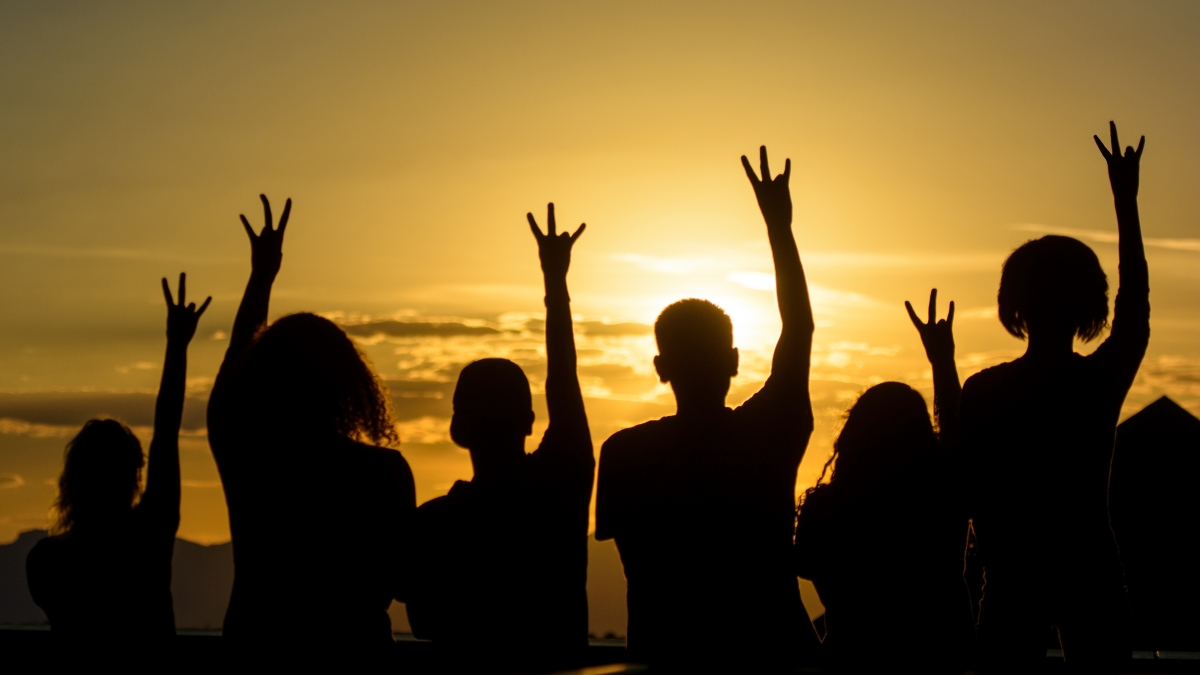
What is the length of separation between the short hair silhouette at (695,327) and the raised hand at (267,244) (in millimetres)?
1712

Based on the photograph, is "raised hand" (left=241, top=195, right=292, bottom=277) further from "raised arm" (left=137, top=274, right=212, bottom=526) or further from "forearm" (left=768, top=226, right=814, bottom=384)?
"forearm" (left=768, top=226, right=814, bottom=384)

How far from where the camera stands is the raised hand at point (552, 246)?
3.23m

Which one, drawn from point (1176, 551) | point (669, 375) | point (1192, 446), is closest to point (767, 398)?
point (669, 375)

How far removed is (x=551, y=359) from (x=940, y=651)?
4.16 ft

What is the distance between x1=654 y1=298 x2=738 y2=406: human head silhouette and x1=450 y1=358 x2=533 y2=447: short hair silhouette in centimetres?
37

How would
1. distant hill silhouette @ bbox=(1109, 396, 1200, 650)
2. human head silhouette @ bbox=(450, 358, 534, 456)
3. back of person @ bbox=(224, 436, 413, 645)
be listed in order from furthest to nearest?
distant hill silhouette @ bbox=(1109, 396, 1200, 650) < human head silhouette @ bbox=(450, 358, 534, 456) < back of person @ bbox=(224, 436, 413, 645)

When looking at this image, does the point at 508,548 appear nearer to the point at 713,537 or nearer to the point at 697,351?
the point at 713,537

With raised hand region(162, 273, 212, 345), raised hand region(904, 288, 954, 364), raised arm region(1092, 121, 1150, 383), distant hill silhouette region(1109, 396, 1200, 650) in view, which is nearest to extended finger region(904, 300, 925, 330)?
raised hand region(904, 288, 954, 364)

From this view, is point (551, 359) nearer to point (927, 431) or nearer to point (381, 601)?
point (381, 601)

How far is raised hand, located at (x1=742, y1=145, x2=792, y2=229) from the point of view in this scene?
10.1 feet

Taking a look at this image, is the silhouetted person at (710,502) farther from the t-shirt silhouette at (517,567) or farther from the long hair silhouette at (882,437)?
the long hair silhouette at (882,437)

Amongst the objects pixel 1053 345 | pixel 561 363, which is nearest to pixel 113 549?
pixel 561 363

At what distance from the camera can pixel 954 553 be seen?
2752mm

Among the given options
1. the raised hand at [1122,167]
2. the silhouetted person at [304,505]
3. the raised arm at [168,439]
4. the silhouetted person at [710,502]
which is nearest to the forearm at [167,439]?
the raised arm at [168,439]
